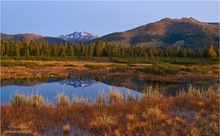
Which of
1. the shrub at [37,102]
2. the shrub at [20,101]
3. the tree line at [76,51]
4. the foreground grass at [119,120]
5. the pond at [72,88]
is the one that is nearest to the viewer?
the foreground grass at [119,120]

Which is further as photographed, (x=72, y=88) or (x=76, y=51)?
(x=76, y=51)

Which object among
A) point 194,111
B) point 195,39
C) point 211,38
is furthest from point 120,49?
point 211,38

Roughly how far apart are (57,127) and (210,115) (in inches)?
216

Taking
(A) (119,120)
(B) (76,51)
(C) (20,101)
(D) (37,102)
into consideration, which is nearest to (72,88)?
(C) (20,101)

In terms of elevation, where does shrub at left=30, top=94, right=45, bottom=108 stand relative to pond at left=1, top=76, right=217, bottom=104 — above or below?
above

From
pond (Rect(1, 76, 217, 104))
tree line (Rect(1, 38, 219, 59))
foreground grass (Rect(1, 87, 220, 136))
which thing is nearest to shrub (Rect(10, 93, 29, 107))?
foreground grass (Rect(1, 87, 220, 136))

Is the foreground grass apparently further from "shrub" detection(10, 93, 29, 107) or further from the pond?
the pond

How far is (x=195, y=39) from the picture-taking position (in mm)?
187250

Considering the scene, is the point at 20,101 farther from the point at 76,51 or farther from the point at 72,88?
the point at 76,51

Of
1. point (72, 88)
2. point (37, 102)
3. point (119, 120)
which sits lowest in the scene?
point (72, 88)

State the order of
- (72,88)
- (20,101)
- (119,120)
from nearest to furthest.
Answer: (119,120), (20,101), (72,88)

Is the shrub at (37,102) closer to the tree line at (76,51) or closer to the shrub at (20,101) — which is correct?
the shrub at (20,101)

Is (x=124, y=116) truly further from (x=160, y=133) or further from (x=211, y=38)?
(x=211, y=38)

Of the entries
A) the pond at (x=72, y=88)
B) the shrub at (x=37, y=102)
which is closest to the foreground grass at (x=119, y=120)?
the shrub at (x=37, y=102)
